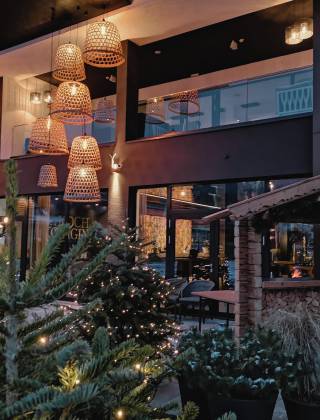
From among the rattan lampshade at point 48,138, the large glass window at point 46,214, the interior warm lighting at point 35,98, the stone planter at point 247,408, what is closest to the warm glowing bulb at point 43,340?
the stone planter at point 247,408

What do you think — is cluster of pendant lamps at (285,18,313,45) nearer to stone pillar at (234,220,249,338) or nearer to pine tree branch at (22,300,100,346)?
stone pillar at (234,220,249,338)

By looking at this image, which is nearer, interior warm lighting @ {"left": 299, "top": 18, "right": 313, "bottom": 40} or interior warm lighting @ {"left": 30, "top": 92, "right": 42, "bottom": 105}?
interior warm lighting @ {"left": 299, "top": 18, "right": 313, "bottom": 40}

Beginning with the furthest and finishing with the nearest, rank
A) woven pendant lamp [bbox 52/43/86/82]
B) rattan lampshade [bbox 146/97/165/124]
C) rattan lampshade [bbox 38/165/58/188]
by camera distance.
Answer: rattan lampshade [bbox 38/165/58/188], rattan lampshade [bbox 146/97/165/124], woven pendant lamp [bbox 52/43/86/82]

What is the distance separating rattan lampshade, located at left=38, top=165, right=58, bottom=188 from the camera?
11.3 meters

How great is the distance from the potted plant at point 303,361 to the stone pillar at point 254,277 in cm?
115

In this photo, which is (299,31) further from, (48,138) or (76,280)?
(76,280)

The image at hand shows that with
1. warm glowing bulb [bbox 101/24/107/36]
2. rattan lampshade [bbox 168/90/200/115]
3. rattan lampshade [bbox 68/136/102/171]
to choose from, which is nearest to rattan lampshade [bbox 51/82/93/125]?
warm glowing bulb [bbox 101/24/107/36]

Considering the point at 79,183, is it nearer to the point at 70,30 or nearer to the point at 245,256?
the point at 70,30

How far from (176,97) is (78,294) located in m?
6.09

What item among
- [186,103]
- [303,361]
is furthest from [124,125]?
[303,361]

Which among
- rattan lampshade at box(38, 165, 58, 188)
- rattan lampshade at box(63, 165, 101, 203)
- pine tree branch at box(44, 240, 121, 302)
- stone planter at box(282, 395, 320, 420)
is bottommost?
stone planter at box(282, 395, 320, 420)

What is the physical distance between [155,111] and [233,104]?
6.56 ft

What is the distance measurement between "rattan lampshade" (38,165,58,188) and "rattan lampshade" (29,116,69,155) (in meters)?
3.06

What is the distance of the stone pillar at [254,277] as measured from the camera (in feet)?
15.3
